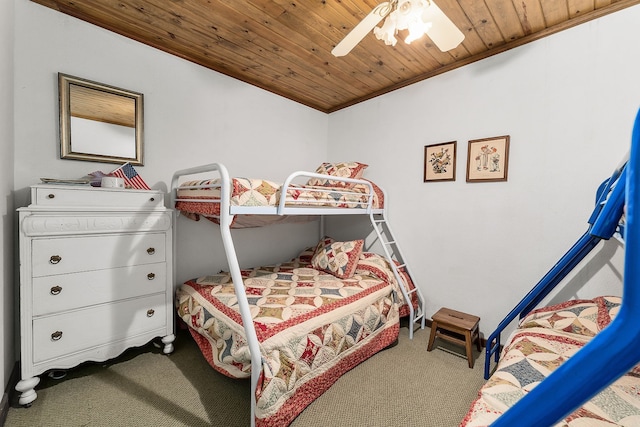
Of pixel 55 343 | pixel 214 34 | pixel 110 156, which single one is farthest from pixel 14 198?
pixel 214 34

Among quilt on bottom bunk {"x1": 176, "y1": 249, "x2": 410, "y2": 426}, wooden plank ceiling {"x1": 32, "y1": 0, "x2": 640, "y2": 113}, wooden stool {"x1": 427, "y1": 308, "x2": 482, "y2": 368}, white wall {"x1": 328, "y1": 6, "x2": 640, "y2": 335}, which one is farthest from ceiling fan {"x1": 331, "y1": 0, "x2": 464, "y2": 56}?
wooden stool {"x1": 427, "y1": 308, "x2": 482, "y2": 368}

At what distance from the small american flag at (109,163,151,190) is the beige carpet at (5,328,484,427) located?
4.48 feet

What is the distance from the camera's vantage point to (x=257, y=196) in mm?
1752

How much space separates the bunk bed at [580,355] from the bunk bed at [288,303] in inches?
35.5

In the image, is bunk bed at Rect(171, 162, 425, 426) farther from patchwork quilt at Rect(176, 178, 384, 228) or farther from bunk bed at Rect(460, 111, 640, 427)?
bunk bed at Rect(460, 111, 640, 427)

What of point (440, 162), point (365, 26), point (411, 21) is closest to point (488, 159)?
point (440, 162)

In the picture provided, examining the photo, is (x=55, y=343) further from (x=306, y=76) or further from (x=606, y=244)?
(x=606, y=244)

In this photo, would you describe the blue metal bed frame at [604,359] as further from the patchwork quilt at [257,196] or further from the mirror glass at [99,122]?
the mirror glass at [99,122]

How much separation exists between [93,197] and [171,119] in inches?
39.0

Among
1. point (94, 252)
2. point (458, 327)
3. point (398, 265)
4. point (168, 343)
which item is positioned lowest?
point (168, 343)

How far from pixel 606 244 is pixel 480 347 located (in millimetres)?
1209

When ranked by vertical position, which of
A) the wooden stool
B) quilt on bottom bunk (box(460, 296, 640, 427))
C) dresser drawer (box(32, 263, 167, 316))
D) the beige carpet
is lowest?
the beige carpet

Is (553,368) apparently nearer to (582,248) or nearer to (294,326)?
(582,248)

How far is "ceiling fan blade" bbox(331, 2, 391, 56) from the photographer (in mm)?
1447
